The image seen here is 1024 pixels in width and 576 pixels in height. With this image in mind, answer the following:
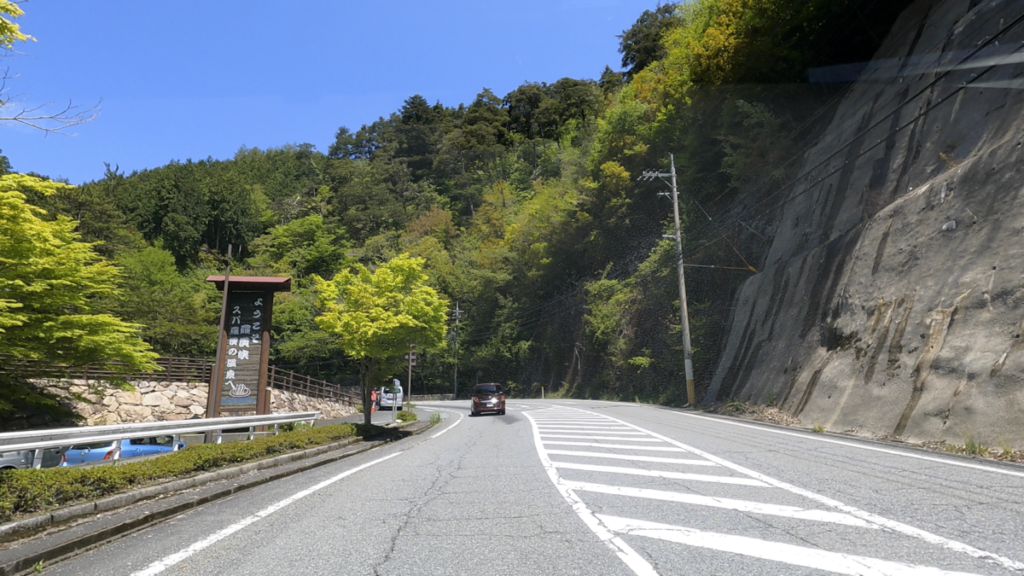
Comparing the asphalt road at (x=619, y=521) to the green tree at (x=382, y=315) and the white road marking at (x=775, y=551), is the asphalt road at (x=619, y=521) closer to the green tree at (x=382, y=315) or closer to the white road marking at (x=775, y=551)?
the white road marking at (x=775, y=551)

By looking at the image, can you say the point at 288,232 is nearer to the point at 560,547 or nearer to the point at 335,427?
the point at 335,427

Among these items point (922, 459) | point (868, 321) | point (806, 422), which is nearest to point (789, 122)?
point (868, 321)

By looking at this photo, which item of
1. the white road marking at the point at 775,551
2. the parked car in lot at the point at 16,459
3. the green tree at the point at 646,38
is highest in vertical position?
the green tree at the point at 646,38

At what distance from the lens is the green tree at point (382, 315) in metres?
17.5

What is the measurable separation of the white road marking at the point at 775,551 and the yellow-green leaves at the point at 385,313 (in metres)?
13.4

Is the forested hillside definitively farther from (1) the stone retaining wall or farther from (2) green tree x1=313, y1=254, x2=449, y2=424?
(1) the stone retaining wall

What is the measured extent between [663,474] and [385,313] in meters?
11.7

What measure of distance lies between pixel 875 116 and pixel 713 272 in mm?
13157

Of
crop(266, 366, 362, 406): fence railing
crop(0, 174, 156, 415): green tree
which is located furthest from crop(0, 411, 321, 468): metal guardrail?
crop(266, 366, 362, 406): fence railing

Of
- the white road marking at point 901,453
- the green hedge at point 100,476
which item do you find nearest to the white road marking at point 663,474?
the white road marking at point 901,453

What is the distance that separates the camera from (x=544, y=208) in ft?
180

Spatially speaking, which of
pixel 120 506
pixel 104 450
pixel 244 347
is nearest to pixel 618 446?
pixel 120 506

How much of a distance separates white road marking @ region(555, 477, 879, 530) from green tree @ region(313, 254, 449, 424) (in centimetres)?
1148

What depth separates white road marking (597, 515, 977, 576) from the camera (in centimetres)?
364
